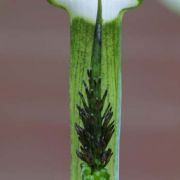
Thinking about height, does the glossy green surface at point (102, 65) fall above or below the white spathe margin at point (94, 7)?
below

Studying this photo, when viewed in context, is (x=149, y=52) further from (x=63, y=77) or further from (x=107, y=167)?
(x=107, y=167)

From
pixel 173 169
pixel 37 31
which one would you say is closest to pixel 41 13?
pixel 37 31

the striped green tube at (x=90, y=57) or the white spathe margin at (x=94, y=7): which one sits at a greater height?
the white spathe margin at (x=94, y=7)

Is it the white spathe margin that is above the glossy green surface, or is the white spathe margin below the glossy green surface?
above

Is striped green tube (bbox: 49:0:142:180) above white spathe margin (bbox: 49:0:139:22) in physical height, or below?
below

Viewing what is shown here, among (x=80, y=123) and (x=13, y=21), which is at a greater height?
(x=13, y=21)

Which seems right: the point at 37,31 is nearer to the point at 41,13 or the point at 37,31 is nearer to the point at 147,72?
the point at 41,13

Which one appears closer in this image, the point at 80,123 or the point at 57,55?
the point at 80,123
